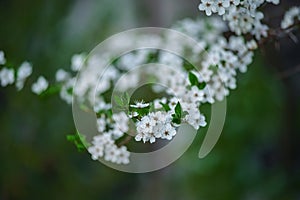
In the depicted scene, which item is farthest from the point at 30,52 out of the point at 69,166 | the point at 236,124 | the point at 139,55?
the point at 236,124

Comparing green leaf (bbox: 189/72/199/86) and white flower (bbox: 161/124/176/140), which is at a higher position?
green leaf (bbox: 189/72/199/86)

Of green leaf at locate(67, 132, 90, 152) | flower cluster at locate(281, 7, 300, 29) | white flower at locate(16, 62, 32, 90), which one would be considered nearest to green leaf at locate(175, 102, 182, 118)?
green leaf at locate(67, 132, 90, 152)

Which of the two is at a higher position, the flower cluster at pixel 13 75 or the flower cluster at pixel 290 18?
the flower cluster at pixel 13 75

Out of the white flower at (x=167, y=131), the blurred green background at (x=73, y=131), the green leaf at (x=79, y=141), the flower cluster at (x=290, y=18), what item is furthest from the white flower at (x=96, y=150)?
the blurred green background at (x=73, y=131)

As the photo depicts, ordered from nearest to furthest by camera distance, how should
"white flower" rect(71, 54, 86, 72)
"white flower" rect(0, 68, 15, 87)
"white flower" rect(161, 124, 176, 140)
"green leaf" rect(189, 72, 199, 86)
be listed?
"white flower" rect(161, 124, 176, 140)
"green leaf" rect(189, 72, 199, 86)
"white flower" rect(0, 68, 15, 87)
"white flower" rect(71, 54, 86, 72)

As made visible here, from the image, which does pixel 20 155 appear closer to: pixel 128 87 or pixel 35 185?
pixel 35 185

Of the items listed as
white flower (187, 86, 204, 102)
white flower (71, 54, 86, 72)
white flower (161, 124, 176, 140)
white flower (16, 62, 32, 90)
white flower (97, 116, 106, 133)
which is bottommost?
white flower (161, 124, 176, 140)

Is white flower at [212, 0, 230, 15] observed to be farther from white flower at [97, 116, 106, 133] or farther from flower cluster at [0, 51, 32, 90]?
flower cluster at [0, 51, 32, 90]

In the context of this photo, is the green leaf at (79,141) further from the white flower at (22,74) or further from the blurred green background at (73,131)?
the blurred green background at (73,131)
